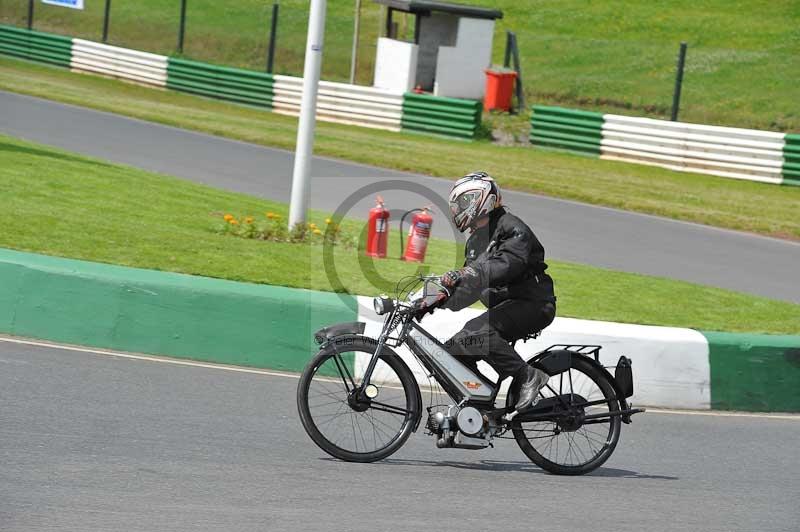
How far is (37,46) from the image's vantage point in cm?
3584

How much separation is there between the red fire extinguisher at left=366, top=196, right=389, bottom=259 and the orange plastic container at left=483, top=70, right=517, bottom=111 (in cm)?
1820

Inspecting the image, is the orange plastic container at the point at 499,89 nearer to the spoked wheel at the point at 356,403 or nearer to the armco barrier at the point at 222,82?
the armco barrier at the point at 222,82

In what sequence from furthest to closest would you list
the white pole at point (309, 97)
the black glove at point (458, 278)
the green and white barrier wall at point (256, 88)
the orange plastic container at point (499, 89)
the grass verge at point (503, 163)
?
the orange plastic container at point (499, 89) < the green and white barrier wall at point (256, 88) < the grass verge at point (503, 163) < the white pole at point (309, 97) < the black glove at point (458, 278)

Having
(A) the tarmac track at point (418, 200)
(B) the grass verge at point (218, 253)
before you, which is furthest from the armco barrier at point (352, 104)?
(B) the grass verge at point (218, 253)

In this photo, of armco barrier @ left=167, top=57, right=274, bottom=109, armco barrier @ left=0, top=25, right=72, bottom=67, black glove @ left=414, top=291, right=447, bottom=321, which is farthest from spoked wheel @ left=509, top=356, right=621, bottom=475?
armco barrier @ left=0, top=25, right=72, bottom=67

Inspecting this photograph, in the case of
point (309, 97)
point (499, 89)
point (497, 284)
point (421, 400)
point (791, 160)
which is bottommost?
point (421, 400)

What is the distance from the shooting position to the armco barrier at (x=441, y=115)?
28422 millimetres

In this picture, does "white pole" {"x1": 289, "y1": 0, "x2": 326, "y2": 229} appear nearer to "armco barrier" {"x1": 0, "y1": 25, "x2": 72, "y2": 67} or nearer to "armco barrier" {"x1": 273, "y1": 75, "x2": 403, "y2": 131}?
"armco barrier" {"x1": 273, "y1": 75, "x2": 403, "y2": 131}

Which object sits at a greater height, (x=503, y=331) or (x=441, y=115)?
(x=441, y=115)

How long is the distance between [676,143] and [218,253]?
54.8 ft

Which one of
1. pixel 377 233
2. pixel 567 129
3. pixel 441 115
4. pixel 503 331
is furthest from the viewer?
pixel 441 115

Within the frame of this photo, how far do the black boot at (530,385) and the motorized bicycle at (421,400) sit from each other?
67 millimetres

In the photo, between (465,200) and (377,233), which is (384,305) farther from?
(377,233)

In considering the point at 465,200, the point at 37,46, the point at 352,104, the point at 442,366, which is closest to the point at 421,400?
the point at 442,366
